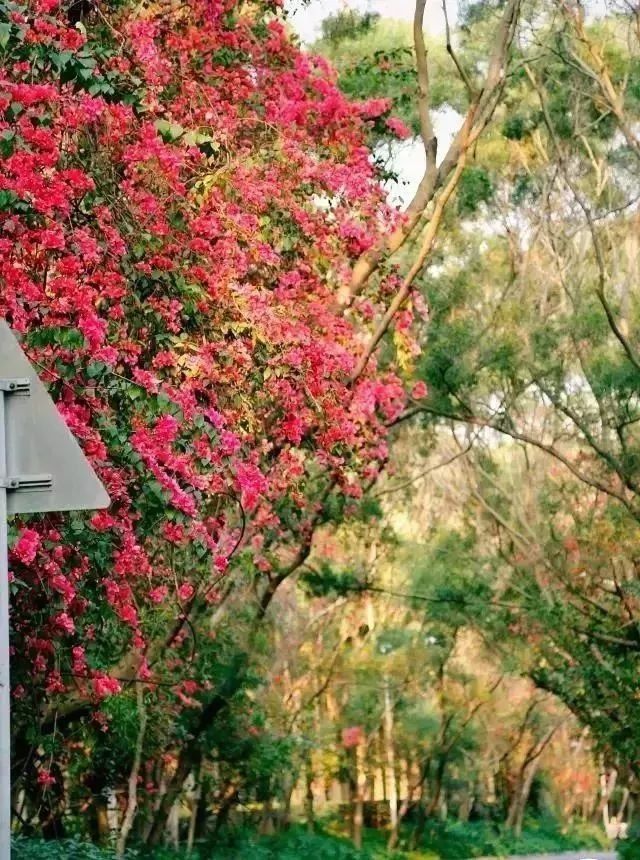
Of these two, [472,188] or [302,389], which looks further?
[472,188]

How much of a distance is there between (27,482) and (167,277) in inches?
246

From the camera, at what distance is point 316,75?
14234 millimetres

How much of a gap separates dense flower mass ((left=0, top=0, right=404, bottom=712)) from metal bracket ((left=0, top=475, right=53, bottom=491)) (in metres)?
4.00

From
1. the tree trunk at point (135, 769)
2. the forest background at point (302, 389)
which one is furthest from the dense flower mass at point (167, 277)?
the tree trunk at point (135, 769)

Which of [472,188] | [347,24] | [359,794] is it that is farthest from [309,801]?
[347,24]

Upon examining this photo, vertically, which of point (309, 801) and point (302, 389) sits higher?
point (302, 389)

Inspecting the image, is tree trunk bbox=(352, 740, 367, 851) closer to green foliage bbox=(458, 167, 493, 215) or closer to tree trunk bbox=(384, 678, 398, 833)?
tree trunk bbox=(384, 678, 398, 833)

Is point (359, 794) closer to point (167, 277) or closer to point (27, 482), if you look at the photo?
point (167, 277)

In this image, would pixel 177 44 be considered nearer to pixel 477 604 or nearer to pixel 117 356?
pixel 117 356

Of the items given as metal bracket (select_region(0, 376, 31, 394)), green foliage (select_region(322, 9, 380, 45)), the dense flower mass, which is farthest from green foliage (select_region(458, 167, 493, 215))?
metal bracket (select_region(0, 376, 31, 394))

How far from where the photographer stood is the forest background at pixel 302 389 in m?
8.97

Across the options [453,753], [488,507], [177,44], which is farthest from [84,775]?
[453,753]

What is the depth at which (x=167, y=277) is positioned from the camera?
990cm

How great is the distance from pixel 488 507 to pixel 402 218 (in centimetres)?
1620
